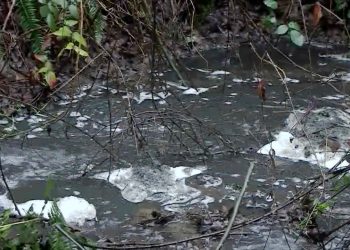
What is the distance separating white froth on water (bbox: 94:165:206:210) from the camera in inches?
152

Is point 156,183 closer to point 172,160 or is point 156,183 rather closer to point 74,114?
point 172,160

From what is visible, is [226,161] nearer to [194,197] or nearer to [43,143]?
[194,197]

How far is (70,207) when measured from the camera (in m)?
3.67

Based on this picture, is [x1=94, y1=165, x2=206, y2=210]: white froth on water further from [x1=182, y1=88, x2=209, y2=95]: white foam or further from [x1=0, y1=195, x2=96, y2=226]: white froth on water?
[x1=182, y1=88, x2=209, y2=95]: white foam

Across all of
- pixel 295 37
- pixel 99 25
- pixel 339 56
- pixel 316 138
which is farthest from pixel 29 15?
pixel 339 56

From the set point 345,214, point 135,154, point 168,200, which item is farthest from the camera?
point 135,154

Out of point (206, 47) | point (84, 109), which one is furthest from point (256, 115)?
point (206, 47)

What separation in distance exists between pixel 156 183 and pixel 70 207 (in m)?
0.55

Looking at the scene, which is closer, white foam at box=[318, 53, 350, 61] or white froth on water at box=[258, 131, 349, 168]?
white froth on water at box=[258, 131, 349, 168]

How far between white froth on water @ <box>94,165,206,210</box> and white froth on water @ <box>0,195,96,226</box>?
259 millimetres

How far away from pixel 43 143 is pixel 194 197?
1.13 m

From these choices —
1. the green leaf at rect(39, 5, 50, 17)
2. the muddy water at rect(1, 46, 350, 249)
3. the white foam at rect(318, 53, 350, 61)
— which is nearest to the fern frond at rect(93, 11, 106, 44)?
the muddy water at rect(1, 46, 350, 249)

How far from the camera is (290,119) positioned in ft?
16.2

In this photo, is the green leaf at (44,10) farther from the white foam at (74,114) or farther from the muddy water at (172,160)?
the white foam at (74,114)
